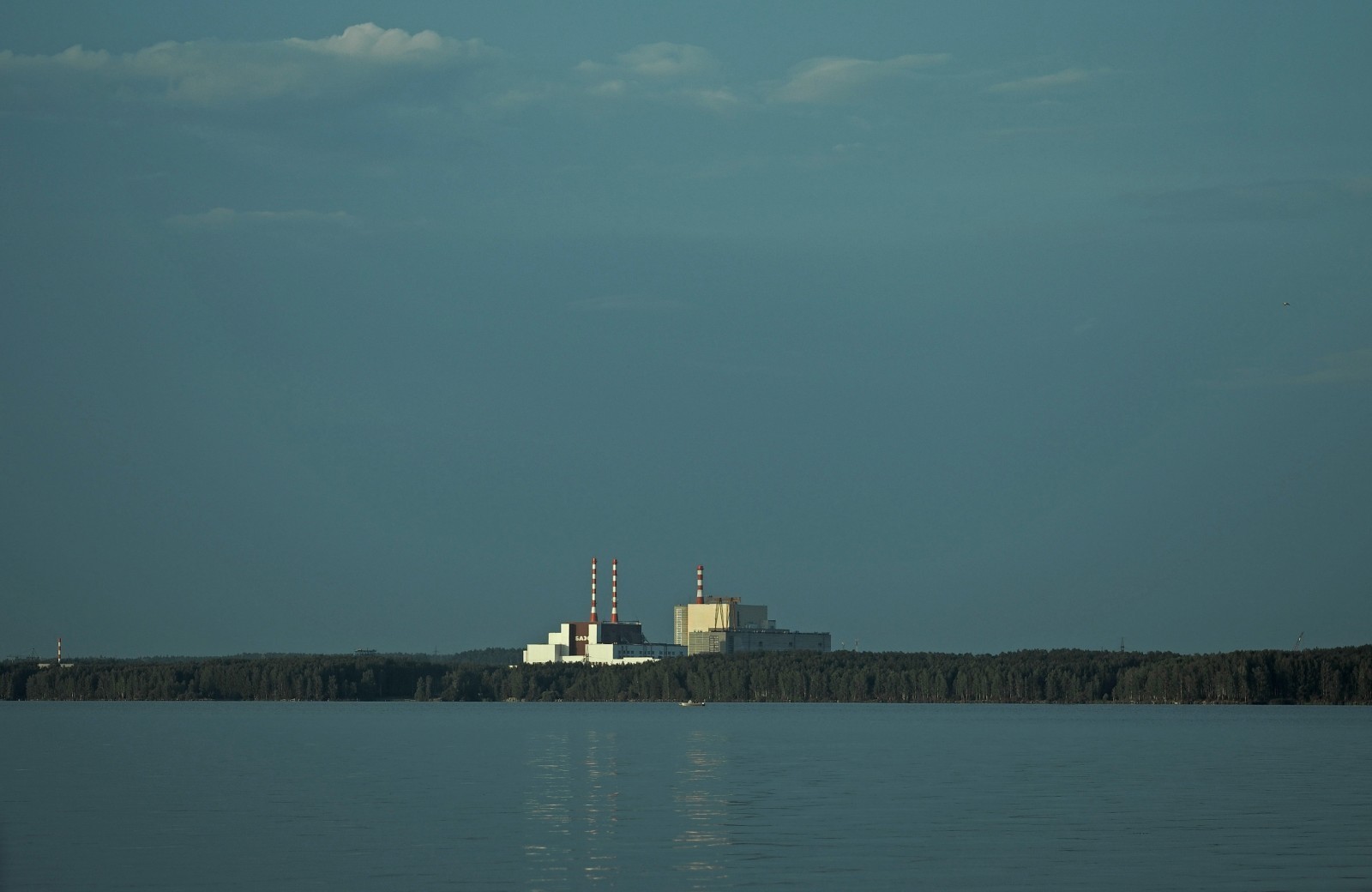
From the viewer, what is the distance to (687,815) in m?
44.8

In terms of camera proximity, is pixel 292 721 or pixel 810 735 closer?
pixel 810 735

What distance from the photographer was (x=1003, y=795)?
5131 centimetres

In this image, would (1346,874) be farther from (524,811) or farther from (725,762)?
(725,762)

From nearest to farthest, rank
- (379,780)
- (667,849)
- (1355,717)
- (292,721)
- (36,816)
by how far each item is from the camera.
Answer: (667,849) < (36,816) < (379,780) < (292,721) < (1355,717)

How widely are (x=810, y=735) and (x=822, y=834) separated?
61982mm

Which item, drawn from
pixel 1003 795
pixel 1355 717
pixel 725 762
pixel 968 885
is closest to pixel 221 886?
pixel 968 885

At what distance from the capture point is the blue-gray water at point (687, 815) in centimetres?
3281

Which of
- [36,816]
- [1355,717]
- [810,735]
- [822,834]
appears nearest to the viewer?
[822,834]

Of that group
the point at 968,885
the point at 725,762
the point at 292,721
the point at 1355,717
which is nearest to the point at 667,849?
the point at 968,885

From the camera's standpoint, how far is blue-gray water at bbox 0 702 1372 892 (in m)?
32.8

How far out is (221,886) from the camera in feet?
102

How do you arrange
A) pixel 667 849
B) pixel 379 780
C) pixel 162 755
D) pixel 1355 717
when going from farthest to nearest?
1. pixel 1355 717
2. pixel 162 755
3. pixel 379 780
4. pixel 667 849

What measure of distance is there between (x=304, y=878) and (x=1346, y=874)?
1861 centimetres

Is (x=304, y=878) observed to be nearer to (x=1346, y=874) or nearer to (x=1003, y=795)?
(x=1346, y=874)
